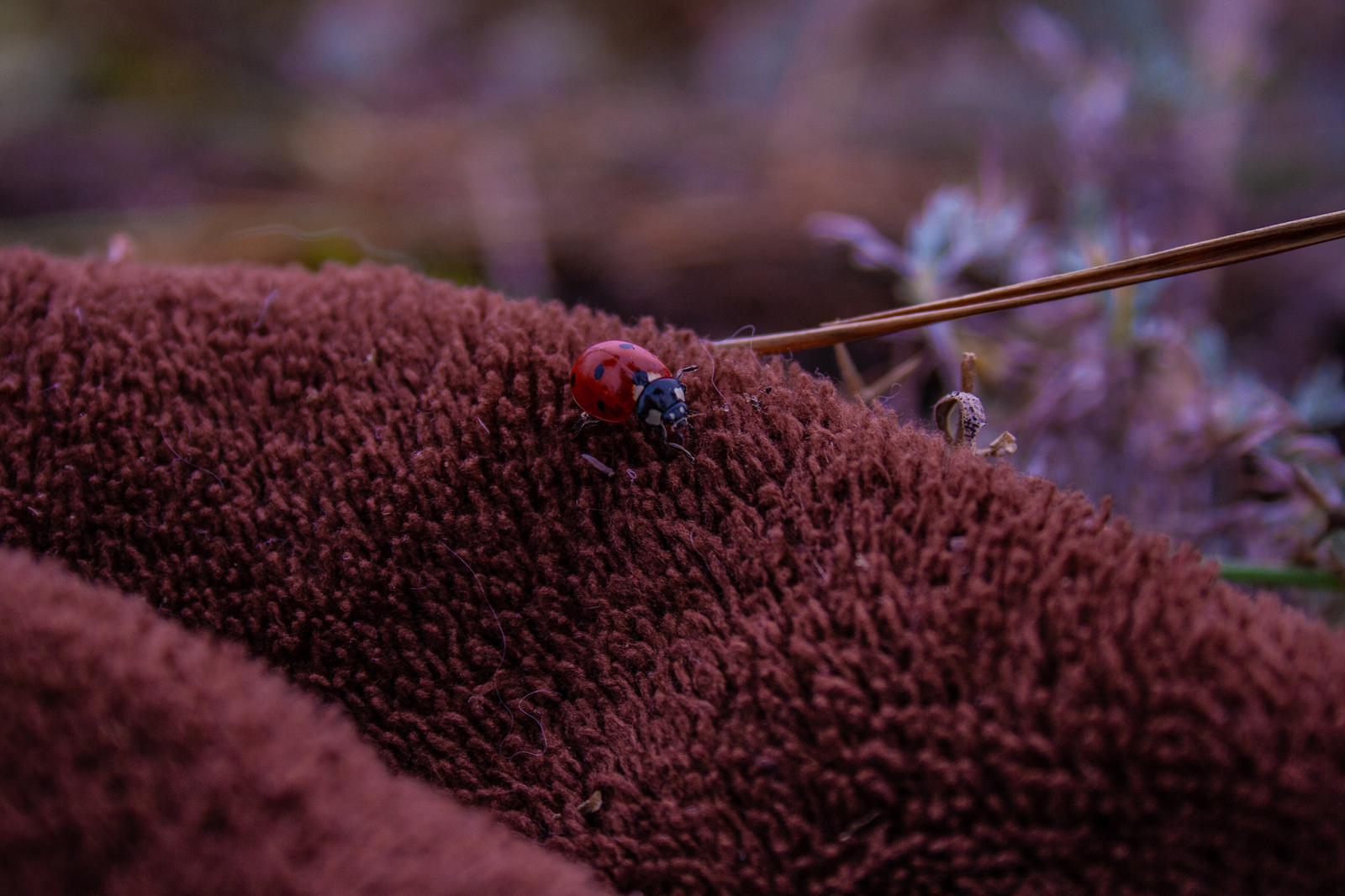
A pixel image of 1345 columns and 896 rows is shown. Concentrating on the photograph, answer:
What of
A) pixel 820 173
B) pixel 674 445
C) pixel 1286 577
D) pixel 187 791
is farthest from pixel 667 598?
pixel 820 173

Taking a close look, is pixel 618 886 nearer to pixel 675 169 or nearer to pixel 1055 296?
pixel 1055 296

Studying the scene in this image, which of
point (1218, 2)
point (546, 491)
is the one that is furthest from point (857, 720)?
point (1218, 2)

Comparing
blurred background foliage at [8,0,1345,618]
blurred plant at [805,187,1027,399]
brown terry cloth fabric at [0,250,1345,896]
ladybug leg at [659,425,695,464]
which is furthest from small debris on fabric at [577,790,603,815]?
blurred plant at [805,187,1027,399]

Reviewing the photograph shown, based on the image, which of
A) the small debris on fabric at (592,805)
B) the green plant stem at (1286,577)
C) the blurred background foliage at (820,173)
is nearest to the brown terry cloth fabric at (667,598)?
the small debris on fabric at (592,805)

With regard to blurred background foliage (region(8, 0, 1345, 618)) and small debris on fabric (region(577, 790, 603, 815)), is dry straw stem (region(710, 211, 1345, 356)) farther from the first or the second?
small debris on fabric (region(577, 790, 603, 815))

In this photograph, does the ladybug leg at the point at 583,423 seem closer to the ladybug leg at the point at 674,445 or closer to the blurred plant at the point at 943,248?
the ladybug leg at the point at 674,445

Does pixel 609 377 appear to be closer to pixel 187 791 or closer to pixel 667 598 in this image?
pixel 667 598

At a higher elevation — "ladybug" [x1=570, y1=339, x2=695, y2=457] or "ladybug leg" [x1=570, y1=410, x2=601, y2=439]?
"ladybug" [x1=570, y1=339, x2=695, y2=457]
